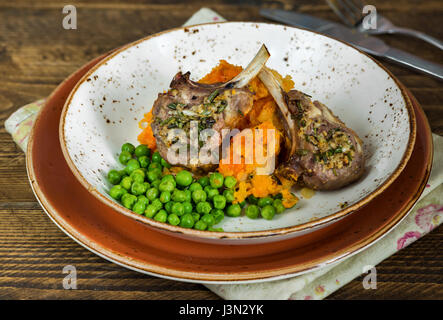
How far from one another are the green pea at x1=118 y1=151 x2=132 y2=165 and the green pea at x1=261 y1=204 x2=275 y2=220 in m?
1.32

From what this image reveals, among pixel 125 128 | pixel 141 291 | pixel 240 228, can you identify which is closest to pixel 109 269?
pixel 141 291

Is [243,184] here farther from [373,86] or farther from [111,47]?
[111,47]

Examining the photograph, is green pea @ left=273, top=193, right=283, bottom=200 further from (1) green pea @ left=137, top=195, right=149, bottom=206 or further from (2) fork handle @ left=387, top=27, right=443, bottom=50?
(2) fork handle @ left=387, top=27, right=443, bottom=50

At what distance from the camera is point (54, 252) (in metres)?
3.58

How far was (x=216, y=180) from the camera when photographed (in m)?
3.72

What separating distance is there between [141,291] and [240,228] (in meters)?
0.88

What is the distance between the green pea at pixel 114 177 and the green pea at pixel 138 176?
120 mm

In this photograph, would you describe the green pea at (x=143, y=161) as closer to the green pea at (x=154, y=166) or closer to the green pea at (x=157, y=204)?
the green pea at (x=154, y=166)

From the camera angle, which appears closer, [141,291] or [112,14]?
[141,291]

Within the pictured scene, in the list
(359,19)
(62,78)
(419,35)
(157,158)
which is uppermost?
(359,19)

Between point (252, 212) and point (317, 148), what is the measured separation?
71cm

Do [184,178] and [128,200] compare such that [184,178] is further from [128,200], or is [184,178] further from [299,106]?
[299,106]

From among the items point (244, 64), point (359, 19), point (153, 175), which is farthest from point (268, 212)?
point (359, 19)

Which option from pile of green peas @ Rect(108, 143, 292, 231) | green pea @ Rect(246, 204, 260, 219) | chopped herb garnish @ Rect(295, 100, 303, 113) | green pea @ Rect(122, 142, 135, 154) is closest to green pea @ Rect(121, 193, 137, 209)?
pile of green peas @ Rect(108, 143, 292, 231)
